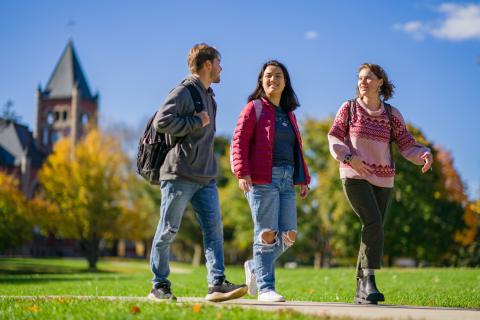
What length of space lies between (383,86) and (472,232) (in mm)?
37570

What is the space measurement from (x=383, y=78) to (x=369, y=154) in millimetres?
882

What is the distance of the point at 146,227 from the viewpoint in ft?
124

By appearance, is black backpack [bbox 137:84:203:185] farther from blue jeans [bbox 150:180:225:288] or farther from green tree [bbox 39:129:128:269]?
green tree [bbox 39:129:128:269]

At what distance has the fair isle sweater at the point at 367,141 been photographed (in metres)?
6.68

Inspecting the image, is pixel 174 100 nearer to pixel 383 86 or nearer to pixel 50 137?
pixel 383 86

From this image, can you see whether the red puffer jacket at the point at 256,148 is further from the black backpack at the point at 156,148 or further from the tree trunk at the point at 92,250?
the tree trunk at the point at 92,250

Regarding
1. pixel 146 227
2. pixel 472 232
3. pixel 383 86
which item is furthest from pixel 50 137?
pixel 383 86

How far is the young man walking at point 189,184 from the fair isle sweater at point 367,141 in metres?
1.33

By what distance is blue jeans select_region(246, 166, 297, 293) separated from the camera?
256 inches

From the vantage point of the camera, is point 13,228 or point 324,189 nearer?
point 13,228

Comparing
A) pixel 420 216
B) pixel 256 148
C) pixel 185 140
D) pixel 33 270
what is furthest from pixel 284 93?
pixel 420 216

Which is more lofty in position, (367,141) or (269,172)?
Result: (367,141)

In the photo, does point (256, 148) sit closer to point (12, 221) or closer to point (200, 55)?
point (200, 55)

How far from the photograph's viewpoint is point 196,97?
645cm
